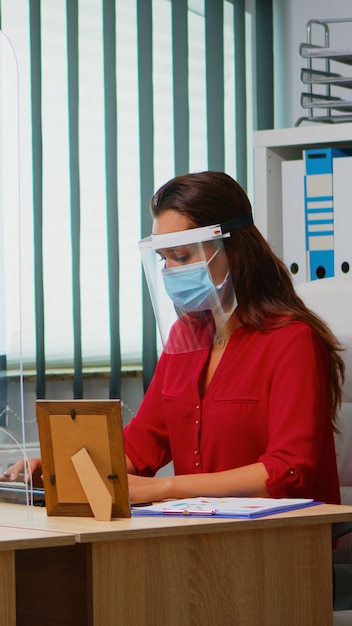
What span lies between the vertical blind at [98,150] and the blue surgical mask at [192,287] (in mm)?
1128

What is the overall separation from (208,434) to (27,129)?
1329 millimetres

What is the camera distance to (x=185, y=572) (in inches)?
51.7

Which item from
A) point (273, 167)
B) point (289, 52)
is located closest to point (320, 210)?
point (273, 167)

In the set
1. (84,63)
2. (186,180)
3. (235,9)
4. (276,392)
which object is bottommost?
(276,392)

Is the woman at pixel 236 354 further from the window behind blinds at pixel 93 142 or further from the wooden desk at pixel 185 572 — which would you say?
the window behind blinds at pixel 93 142

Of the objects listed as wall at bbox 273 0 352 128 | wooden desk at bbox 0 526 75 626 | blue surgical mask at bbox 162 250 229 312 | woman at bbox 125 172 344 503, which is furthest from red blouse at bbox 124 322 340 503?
wall at bbox 273 0 352 128

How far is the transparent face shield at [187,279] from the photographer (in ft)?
5.81

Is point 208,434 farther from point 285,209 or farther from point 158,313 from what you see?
point 285,209

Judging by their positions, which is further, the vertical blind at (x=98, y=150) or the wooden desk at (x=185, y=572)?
the vertical blind at (x=98, y=150)

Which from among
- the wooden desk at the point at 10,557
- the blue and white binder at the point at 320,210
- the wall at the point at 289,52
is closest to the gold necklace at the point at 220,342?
the wooden desk at the point at 10,557

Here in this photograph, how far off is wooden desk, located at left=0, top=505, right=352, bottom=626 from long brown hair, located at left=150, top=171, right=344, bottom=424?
0.48 metres

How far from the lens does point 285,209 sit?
289 cm

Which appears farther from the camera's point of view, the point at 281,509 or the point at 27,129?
the point at 27,129

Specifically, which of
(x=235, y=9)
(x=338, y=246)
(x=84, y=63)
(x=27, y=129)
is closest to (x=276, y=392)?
(x=338, y=246)
